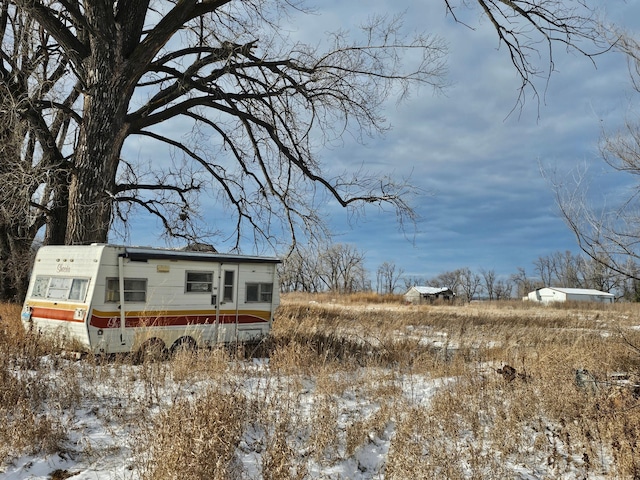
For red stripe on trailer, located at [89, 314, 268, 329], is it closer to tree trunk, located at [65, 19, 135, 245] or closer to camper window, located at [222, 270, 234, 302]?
camper window, located at [222, 270, 234, 302]

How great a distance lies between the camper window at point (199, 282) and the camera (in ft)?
33.6

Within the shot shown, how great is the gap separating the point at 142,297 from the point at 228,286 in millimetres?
2030

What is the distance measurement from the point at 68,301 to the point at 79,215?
2086 mm

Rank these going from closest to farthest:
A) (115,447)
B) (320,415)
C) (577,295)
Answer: (115,447), (320,415), (577,295)

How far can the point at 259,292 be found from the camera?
37.6ft

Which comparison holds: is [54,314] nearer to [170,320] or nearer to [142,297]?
[142,297]

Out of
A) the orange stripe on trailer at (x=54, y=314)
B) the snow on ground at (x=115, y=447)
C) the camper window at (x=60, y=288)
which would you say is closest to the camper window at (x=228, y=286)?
the camper window at (x=60, y=288)

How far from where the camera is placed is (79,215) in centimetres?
1027

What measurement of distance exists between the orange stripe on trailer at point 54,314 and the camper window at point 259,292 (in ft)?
12.2

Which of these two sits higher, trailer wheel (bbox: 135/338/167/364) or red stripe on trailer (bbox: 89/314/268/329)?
red stripe on trailer (bbox: 89/314/268/329)

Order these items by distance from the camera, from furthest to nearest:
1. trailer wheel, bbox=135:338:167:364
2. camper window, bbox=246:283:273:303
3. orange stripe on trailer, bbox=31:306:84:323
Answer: camper window, bbox=246:283:273:303 → orange stripe on trailer, bbox=31:306:84:323 → trailer wheel, bbox=135:338:167:364

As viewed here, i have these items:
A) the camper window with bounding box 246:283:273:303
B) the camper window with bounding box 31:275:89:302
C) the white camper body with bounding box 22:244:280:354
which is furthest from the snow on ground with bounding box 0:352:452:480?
the camper window with bounding box 246:283:273:303

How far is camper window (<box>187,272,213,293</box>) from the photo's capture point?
10250mm

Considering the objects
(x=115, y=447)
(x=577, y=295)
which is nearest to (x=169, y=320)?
(x=115, y=447)
